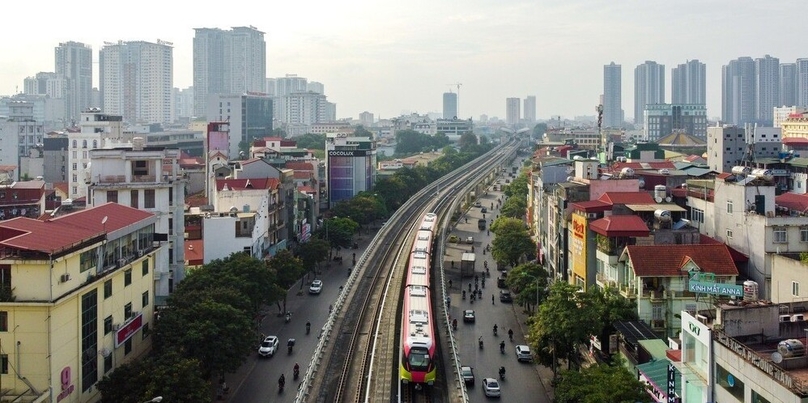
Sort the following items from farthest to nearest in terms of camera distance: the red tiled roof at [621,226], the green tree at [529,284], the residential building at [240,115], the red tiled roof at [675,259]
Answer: the residential building at [240,115] → the green tree at [529,284] → the red tiled roof at [621,226] → the red tiled roof at [675,259]

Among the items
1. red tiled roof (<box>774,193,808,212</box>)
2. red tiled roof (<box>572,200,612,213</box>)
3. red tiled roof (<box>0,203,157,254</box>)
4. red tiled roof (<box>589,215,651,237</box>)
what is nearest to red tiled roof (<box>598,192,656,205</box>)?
red tiled roof (<box>572,200,612,213</box>)

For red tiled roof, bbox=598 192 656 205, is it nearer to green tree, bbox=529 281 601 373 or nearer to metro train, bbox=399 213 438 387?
green tree, bbox=529 281 601 373

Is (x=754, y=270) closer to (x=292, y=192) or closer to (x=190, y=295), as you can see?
(x=190, y=295)

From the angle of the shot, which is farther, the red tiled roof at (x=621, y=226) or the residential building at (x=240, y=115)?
the residential building at (x=240, y=115)

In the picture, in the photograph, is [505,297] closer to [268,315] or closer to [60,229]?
[268,315]

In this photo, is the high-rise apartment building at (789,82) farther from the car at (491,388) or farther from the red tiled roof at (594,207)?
the car at (491,388)

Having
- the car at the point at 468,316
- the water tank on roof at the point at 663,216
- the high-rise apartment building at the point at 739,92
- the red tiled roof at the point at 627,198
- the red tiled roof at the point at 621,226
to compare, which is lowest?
the car at the point at 468,316

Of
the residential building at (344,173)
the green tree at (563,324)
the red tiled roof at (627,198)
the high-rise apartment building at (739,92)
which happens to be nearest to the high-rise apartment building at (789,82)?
the high-rise apartment building at (739,92)

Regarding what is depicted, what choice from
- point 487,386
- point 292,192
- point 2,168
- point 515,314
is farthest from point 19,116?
point 487,386
